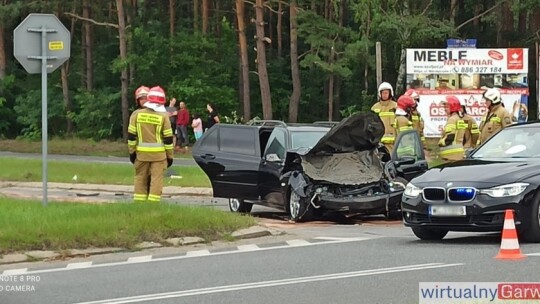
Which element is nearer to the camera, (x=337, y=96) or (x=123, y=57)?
(x=123, y=57)

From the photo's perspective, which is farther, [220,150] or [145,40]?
[145,40]

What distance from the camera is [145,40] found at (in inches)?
2136

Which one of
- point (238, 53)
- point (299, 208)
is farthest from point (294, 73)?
point (299, 208)

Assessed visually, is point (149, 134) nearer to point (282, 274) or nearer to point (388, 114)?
point (282, 274)

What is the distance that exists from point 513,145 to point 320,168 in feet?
12.5

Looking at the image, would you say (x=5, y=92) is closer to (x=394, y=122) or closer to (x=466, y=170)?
(x=394, y=122)

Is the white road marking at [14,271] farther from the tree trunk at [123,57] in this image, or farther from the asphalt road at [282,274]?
the tree trunk at [123,57]

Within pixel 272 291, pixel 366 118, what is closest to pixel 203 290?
pixel 272 291

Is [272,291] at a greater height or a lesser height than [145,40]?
lesser

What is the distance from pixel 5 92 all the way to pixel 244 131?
145 feet

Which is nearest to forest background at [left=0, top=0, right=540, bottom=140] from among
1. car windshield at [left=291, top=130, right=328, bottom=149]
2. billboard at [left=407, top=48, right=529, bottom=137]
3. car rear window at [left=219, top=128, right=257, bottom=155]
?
billboard at [left=407, top=48, right=529, bottom=137]

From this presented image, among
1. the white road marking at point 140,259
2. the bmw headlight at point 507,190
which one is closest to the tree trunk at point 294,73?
the bmw headlight at point 507,190

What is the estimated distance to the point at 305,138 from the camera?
17.5 m

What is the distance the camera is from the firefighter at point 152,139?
1488cm
